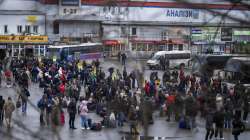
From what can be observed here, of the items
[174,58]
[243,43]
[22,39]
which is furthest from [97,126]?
[22,39]

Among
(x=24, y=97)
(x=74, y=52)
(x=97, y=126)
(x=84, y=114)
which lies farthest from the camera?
(x=74, y=52)

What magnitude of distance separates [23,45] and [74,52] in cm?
476

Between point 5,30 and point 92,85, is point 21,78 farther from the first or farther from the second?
point 5,30

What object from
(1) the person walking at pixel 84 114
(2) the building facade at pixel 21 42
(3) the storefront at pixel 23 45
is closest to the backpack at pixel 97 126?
(1) the person walking at pixel 84 114

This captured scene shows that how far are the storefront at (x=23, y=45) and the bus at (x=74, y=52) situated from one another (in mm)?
2715

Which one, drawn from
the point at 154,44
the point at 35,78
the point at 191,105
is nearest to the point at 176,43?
the point at 154,44

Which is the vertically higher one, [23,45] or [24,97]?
[24,97]

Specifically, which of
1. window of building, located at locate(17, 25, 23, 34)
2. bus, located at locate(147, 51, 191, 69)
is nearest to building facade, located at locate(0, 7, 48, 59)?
window of building, located at locate(17, 25, 23, 34)

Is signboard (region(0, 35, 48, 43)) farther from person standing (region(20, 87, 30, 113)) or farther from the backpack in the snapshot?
the backpack

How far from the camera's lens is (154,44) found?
48625 mm

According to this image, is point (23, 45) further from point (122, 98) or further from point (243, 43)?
point (122, 98)

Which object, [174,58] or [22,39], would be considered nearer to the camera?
[174,58]

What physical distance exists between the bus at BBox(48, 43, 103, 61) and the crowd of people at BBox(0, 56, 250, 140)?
5737mm

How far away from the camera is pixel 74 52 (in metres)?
42.1
